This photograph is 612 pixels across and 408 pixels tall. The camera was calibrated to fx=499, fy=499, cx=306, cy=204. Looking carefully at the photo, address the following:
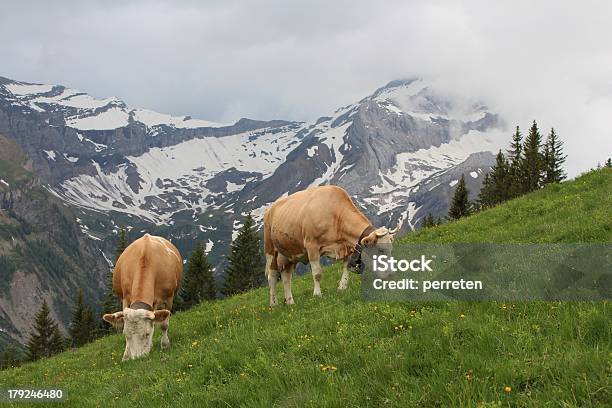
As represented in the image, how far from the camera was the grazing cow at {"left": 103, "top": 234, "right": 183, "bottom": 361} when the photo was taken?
13297mm

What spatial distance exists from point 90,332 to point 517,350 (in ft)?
297

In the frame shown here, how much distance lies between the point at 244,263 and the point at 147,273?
67754mm

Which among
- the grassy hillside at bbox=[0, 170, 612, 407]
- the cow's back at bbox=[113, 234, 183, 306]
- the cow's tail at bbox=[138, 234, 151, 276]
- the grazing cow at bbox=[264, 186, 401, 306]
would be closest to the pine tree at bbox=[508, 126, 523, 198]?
the grazing cow at bbox=[264, 186, 401, 306]

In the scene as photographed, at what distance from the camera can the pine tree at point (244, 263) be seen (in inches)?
3184

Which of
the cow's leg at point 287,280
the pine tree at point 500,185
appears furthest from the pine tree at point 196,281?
the cow's leg at point 287,280

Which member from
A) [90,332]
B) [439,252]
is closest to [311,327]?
[439,252]

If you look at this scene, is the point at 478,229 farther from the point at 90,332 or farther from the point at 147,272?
the point at 90,332

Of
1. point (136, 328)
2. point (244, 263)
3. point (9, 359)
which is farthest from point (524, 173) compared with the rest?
point (9, 359)

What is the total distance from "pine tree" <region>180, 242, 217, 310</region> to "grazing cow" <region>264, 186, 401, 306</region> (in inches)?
2554

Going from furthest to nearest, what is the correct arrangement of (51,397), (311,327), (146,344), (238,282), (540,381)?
(238,282) → (146,344) → (51,397) → (311,327) → (540,381)

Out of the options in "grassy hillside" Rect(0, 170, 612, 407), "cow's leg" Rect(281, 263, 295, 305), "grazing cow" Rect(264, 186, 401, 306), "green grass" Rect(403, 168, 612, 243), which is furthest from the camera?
"cow's leg" Rect(281, 263, 295, 305)

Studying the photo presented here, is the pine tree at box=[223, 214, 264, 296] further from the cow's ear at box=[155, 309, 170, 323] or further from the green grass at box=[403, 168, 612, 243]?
the cow's ear at box=[155, 309, 170, 323]

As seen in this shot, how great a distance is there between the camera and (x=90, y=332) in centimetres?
8512

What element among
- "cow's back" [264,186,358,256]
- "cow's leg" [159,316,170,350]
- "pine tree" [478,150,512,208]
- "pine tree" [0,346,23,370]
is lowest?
"pine tree" [0,346,23,370]
